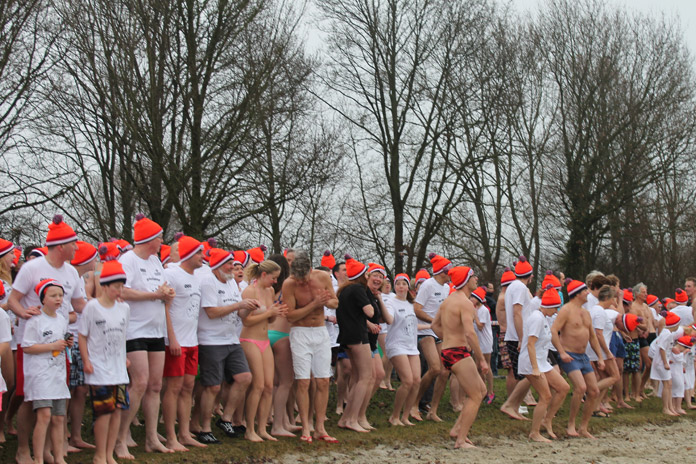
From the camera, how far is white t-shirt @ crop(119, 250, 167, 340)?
24.9 ft

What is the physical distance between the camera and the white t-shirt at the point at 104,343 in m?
7.00

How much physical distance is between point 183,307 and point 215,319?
57 centimetres

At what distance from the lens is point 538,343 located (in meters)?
10.8

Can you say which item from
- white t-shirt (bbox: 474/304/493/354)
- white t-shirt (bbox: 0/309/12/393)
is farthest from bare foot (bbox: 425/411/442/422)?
white t-shirt (bbox: 0/309/12/393)

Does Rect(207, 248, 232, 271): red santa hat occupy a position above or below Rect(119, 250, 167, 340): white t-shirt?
above

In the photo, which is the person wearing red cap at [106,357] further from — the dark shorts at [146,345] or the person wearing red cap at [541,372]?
the person wearing red cap at [541,372]

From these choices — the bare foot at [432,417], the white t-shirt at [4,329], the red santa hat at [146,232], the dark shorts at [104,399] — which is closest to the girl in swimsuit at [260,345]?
the red santa hat at [146,232]

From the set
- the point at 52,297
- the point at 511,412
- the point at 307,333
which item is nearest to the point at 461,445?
the point at 307,333

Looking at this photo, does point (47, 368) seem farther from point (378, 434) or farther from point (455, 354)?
point (455, 354)

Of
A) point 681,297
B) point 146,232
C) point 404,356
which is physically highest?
point 681,297

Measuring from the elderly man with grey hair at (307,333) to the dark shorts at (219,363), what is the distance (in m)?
0.67

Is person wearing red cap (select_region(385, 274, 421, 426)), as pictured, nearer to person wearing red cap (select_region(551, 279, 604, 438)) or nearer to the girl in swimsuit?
person wearing red cap (select_region(551, 279, 604, 438))

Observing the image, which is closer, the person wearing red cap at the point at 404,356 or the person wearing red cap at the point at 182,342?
the person wearing red cap at the point at 182,342

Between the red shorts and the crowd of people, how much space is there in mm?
15
